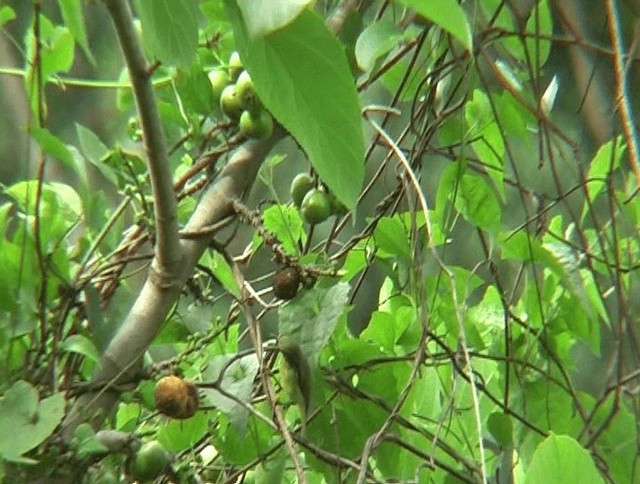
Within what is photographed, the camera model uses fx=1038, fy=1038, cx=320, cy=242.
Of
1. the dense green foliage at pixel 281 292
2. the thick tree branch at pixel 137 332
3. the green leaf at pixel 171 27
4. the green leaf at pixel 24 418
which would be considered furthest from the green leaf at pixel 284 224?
the green leaf at pixel 171 27

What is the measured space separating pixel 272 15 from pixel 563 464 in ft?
0.83

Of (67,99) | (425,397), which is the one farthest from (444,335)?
(67,99)

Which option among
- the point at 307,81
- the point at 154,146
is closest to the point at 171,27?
the point at 307,81

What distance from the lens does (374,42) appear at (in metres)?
0.58

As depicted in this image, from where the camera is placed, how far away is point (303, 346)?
0.58 metres

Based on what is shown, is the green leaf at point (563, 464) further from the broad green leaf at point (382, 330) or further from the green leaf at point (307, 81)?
the broad green leaf at point (382, 330)

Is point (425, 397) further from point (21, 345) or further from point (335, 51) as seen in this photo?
point (335, 51)

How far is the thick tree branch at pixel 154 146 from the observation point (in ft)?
1.47

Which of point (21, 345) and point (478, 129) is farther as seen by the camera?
point (478, 129)

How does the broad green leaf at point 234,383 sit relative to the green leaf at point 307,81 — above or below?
below

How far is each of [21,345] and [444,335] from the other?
1.07ft

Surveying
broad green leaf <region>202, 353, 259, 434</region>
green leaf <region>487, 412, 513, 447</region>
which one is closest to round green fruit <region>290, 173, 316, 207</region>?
broad green leaf <region>202, 353, 259, 434</region>

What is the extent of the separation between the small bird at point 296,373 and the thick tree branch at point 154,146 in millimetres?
75

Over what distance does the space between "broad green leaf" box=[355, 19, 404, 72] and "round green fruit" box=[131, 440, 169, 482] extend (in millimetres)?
241
